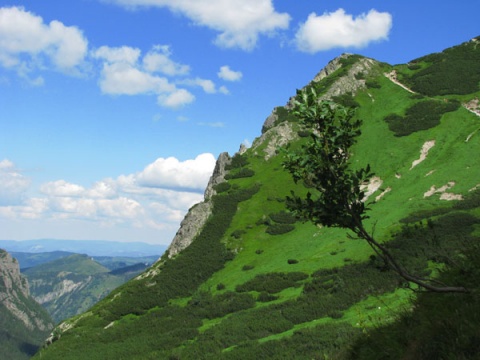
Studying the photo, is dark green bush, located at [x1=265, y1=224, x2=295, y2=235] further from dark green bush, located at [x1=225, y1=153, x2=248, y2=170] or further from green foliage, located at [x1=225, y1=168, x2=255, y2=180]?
dark green bush, located at [x1=225, y1=153, x2=248, y2=170]

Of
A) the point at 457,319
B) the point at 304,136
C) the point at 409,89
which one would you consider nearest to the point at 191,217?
the point at 304,136

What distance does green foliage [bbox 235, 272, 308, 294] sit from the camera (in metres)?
51.7

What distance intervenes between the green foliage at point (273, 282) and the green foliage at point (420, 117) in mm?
46255

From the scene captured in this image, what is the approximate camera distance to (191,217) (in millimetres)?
84312

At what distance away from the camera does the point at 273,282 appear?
53.3 meters

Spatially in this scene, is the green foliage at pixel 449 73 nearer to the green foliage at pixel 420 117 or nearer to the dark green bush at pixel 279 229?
the green foliage at pixel 420 117

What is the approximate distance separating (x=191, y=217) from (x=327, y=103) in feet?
257

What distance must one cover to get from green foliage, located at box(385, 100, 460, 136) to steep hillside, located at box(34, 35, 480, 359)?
1.36ft

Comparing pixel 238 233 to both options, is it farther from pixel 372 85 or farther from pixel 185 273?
pixel 372 85

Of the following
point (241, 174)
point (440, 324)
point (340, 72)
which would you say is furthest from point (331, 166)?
point (340, 72)

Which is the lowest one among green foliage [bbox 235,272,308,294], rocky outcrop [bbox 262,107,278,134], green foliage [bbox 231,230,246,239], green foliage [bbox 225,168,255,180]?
green foliage [bbox 235,272,308,294]

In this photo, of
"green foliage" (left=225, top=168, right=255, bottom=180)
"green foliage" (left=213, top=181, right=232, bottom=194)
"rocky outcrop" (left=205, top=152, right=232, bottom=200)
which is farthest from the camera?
"rocky outcrop" (left=205, top=152, right=232, bottom=200)

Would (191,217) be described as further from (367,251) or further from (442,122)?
(442,122)

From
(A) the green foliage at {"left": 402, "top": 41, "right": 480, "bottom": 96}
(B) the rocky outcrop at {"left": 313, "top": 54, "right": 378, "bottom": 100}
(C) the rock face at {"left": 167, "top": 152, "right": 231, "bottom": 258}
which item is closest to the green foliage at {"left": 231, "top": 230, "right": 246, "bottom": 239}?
(C) the rock face at {"left": 167, "top": 152, "right": 231, "bottom": 258}
